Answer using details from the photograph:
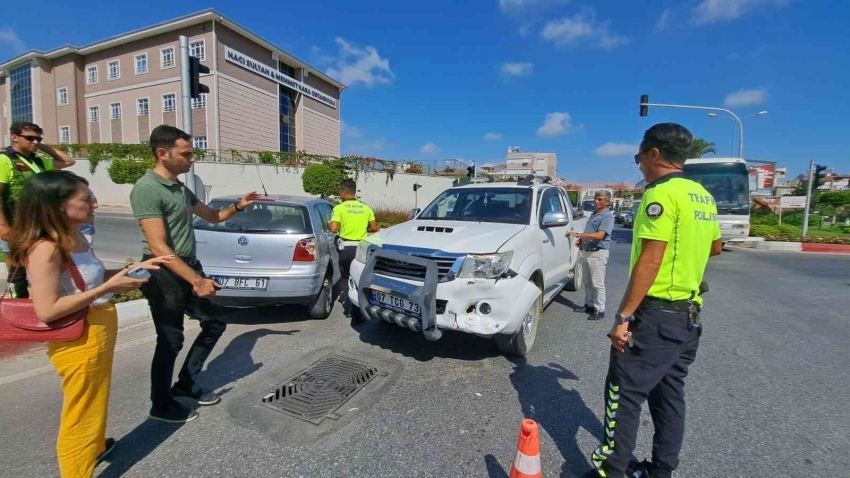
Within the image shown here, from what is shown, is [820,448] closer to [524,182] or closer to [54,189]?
[524,182]

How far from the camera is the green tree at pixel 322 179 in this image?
923 inches

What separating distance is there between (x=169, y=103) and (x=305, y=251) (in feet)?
104

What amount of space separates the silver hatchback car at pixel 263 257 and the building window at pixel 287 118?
31616mm

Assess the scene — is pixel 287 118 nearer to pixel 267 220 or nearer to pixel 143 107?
pixel 143 107

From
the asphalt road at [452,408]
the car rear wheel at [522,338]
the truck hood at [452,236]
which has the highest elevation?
the truck hood at [452,236]

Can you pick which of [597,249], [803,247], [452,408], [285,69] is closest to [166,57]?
[285,69]

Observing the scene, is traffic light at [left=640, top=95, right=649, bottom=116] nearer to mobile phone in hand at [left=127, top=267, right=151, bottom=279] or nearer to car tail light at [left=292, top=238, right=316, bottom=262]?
car tail light at [left=292, top=238, right=316, bottom=262]

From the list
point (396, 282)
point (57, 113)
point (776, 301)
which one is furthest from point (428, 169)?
point (57, 113)

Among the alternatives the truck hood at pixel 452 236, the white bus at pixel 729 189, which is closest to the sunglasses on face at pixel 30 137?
the truck hood at pixel 452 236

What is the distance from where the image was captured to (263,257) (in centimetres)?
455

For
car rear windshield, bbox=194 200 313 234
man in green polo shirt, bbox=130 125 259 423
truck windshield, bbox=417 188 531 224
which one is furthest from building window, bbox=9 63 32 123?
man in green polo shirt, bbox=130 125 259 423

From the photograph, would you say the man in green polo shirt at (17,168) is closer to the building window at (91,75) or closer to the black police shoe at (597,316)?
the black police shoe at (597,316)

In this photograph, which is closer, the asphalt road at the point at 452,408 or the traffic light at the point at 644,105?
the asphalt road at the point at 452,408

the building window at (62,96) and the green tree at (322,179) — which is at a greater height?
the building window at (62,96)
